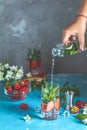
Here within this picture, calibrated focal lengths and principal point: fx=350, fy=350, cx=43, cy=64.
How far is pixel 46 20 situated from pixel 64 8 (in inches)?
6.3

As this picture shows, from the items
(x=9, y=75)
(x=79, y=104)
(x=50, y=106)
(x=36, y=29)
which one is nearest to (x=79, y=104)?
(x=79, y=104)

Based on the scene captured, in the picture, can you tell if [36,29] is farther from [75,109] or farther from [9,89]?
[75,109]

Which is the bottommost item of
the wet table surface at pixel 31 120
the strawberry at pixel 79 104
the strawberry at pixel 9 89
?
the wet table surface at pixel 31 120

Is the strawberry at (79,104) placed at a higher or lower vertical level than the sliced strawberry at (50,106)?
lower

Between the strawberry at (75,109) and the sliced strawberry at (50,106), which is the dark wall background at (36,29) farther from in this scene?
the sliced strawberry at (50,106)

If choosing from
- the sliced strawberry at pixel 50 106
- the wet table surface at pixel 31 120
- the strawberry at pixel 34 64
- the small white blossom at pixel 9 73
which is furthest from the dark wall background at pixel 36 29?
the sliced strawberry at pixel 50 106

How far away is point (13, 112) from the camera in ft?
5.41

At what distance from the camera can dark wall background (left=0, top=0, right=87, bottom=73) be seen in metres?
2.59

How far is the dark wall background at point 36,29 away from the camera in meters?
2.59

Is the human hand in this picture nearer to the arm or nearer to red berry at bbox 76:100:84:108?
the arm

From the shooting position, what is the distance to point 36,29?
262cm

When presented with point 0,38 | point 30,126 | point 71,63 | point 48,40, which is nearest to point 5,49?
point 0,38

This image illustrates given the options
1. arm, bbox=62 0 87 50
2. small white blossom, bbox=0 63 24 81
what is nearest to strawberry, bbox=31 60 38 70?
small white blossom, bbox=0 63 24 81

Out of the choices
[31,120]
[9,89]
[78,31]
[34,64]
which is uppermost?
[78,31]
